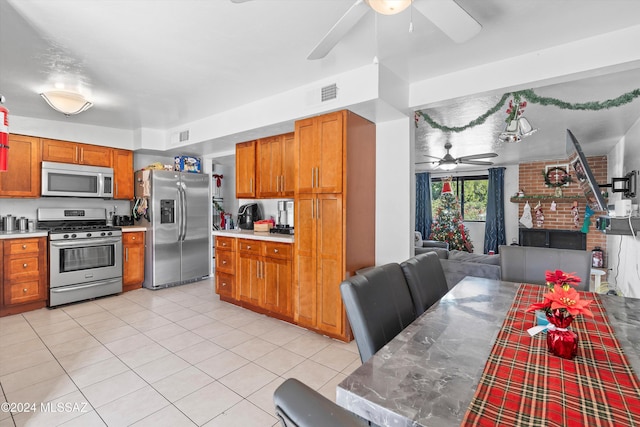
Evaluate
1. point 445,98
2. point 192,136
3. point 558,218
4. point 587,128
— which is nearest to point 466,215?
point 558,218

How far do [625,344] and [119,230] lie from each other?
5282mm

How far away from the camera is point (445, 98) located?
282 cm

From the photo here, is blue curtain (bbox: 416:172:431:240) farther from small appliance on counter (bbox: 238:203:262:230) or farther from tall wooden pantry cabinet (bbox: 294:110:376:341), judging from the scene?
tall wooden pantry cabinet (bbox: 294:110:376:341)

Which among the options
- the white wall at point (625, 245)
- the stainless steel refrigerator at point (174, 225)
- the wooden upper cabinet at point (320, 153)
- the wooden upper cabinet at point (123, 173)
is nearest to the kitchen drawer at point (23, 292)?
the stainless steel refrigerator at point (174, 225)

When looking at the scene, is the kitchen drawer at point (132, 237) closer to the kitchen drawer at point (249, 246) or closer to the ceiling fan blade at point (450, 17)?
the kitchen drawer at point (249, 246)

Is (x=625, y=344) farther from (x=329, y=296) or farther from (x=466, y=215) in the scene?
(x=466, y=215)

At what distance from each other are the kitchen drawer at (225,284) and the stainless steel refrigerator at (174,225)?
1118 mm

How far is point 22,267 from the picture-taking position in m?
3.76

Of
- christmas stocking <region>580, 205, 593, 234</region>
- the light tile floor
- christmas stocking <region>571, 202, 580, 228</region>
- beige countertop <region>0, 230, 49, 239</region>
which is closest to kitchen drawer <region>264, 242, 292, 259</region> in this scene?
the light tile floor

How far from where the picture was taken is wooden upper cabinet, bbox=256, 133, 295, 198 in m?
3.73

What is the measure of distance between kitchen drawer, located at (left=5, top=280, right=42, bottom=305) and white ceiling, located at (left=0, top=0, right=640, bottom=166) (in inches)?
84.4

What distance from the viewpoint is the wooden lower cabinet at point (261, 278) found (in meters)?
3.45

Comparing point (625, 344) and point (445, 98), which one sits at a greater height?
point (445, 98)

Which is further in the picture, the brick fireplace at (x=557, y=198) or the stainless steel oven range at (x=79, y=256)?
the brick fireplace at (x=557, y=198)
